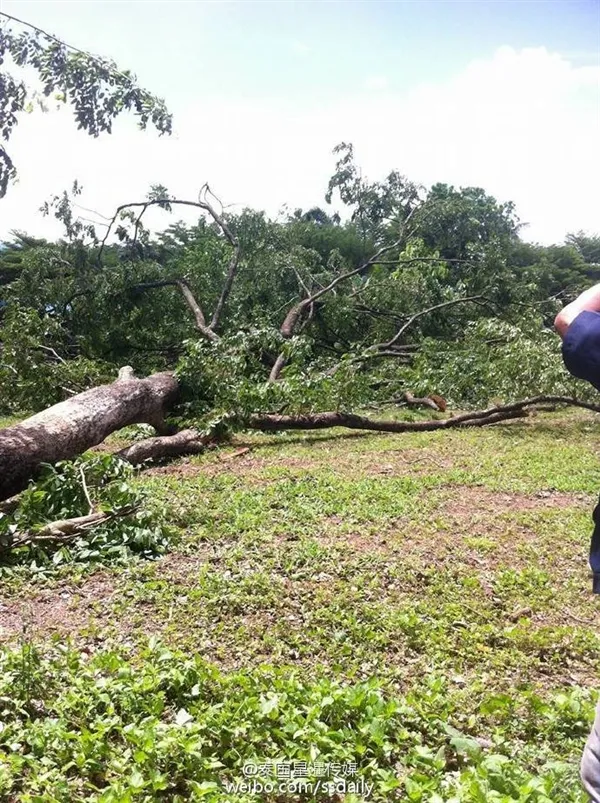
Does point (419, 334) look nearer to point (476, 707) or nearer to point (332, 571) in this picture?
point (332, 571)

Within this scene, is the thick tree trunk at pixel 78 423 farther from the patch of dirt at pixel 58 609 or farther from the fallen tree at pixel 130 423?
the patch of dirt at pixel 58 609

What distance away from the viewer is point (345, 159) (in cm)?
1284

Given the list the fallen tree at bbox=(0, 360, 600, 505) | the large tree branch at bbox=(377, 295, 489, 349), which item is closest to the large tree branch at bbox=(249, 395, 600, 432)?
the fallen tree at bbox=(0, 360, 600, 505)

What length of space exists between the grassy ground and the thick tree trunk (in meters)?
0.90

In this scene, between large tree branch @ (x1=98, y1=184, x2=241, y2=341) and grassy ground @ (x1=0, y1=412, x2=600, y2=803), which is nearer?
grassy ground @ (x1=0, y1=412, x2=600, y2=803)

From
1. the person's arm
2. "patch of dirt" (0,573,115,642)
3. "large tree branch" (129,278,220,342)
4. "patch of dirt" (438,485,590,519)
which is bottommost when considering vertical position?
"patch of dirt" (438,485,590,519)

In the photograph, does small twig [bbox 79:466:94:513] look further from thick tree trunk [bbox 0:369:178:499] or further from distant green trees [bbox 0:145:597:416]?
distant green trees [bbox 0:145:597:416]

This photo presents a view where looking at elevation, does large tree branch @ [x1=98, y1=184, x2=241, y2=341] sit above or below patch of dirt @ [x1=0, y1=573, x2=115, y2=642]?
above

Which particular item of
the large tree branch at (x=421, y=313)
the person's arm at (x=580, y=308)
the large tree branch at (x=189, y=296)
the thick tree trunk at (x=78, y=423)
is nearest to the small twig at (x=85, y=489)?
the thick tree trunk at (x=78, y=423)

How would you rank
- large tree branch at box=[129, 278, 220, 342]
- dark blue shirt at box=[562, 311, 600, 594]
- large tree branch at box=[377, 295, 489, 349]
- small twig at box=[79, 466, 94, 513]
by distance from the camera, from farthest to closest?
large tree branch at box=[377, 295, 489, 349]
large tree branch at box=[129, 278, 220, 342]
small twig at box=[79, 466, 94, 513]
dark blue shirt at box=[562, 311, 600, 594]

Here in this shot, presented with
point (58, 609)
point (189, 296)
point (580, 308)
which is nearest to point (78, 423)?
point (58, 609)

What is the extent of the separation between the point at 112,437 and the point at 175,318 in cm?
337

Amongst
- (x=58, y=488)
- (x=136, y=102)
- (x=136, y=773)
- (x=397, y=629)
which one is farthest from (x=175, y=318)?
(x=136, y=773)

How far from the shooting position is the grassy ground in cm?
193
